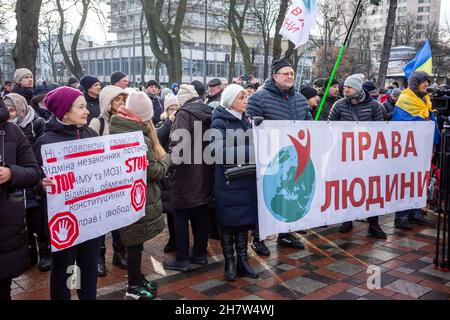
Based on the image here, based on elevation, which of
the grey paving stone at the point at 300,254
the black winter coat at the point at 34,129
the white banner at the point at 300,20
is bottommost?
the grey paving stone at the point at 300,254

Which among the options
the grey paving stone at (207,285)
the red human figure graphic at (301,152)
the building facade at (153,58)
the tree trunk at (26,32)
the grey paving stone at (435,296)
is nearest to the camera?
the grey paving stone at (435,296)

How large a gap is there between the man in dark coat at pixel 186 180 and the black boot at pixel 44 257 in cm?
122

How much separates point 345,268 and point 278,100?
1.96 m

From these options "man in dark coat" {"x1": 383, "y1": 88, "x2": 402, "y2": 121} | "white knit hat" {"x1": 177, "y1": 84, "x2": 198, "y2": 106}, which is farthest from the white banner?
"man in dark coat" {"x1": 383, "y1": 88, "x2": 402, "y2": 121}

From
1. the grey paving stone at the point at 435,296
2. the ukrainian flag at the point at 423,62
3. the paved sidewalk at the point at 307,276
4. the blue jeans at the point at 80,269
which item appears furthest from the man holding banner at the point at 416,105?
the blue jeans at the point at 80,269

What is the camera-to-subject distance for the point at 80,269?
139 inches

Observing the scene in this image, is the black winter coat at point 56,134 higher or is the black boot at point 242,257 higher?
the black winter coat at point 56,134

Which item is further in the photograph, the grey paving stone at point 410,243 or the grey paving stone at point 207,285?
the grey paving stone at point 410,243

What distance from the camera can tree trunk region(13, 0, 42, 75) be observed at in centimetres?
1040

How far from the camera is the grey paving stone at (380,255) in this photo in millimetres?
5207

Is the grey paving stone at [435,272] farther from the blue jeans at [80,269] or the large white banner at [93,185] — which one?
the blue jeans at [80,269]

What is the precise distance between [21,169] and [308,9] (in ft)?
14.3

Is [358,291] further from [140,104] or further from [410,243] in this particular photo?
[140,104]

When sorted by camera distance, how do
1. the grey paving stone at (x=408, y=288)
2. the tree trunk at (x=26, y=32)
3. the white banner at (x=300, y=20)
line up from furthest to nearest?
the tree trunk at (x=26, y=32) < the white banner at (x=300, y=20) < the grey paving stone at (x=408, y=288)
